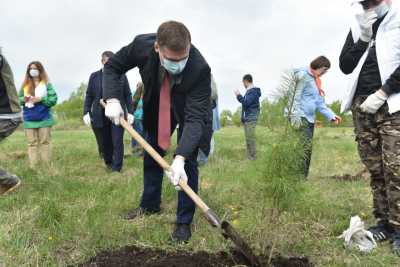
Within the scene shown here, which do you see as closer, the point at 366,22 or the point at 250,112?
the point at 366,22

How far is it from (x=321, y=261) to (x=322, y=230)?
2.60ft

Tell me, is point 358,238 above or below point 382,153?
below

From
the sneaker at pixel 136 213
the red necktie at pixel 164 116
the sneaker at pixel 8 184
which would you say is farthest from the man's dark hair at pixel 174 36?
the sneaker at pixel 8 184

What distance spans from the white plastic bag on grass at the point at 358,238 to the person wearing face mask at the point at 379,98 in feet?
0.63

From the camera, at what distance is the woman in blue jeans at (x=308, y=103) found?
3.36 metres

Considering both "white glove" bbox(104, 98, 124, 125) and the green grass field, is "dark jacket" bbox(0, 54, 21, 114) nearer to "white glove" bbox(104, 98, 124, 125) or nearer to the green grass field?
the green grass field

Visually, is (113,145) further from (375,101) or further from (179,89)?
(375,101)

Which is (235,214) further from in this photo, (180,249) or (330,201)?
(330,201)

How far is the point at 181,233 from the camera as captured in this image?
411 centimetres

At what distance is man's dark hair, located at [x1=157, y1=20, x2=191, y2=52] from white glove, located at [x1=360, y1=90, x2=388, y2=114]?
5.31 feet

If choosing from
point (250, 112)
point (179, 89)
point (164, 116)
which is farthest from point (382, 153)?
point (250, 112)

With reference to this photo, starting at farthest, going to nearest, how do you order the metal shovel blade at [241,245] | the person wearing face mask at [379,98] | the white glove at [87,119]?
the white glove at [87,119] < the person wearing face mask at [379,98] < the metal shovel blade at [241,245]

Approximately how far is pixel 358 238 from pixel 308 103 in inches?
80.7

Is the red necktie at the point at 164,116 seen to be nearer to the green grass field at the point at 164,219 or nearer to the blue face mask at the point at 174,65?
the blue face mask at the point at 174,65
